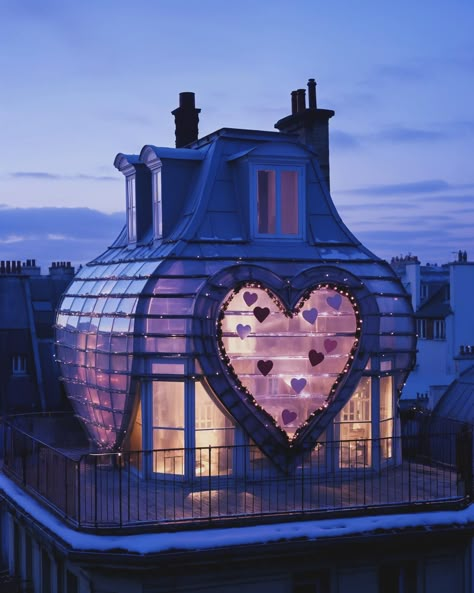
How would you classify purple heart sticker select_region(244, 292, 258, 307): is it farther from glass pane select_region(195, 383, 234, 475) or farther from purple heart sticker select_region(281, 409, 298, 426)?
purple heart sticker select_region(281, 409, 298, 426)

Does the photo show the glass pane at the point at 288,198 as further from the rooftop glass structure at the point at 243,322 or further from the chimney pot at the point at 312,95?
the chimney pot at the point at 312,95

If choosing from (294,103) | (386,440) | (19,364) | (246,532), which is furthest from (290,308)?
(19,364)

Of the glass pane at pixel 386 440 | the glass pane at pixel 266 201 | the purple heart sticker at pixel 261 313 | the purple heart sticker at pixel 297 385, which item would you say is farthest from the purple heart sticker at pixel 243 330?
the glass pane at pixel 386 440

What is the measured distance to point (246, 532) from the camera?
54.0 feet

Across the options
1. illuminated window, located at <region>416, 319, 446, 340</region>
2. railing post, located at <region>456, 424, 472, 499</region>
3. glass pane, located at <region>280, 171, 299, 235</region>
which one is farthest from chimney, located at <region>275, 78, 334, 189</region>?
illuminated window, located at <region>416, 319, 446, 340</region>

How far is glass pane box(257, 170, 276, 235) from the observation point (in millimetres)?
20984

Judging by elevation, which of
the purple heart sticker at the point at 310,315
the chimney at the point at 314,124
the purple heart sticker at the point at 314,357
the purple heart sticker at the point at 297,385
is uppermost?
the chimney at the point at 314,124

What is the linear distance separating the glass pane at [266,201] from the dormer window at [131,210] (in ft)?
11.3

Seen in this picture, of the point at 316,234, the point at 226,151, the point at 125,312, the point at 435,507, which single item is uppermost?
the point at 226,151

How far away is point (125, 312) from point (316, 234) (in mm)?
4562

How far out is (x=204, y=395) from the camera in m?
19.6

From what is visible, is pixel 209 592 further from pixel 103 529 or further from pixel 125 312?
pixel 125 312

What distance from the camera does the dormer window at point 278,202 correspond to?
826 inches

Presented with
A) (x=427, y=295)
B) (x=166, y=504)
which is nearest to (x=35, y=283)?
(x=427, y=295)
